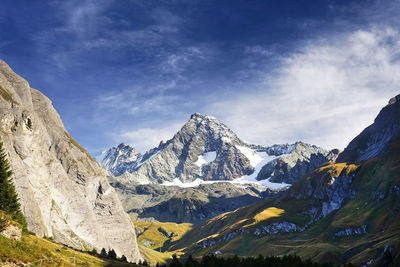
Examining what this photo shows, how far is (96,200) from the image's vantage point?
656ft

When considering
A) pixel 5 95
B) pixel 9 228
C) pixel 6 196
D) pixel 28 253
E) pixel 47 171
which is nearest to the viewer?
pixel 28 253

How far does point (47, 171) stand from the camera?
151875mm

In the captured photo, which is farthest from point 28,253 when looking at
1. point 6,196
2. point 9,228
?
point 6,196

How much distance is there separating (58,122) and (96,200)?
54.7 meters

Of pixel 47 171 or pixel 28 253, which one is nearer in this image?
pixel 28 253

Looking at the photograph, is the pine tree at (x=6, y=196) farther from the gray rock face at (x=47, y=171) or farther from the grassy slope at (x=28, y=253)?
the gray rock face at (x=47, y=171)


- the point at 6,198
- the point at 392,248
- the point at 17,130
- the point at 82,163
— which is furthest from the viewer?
the point at 82,163

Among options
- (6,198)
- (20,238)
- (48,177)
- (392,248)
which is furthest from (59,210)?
(392,248)

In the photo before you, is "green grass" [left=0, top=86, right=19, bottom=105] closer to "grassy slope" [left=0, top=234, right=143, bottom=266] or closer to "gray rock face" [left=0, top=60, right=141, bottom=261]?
"gray rock face" [left=0, top=60, right=141, bottom=261]

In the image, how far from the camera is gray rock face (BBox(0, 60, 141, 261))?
4709 inches

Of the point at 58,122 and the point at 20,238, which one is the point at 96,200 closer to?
the point at 58,122

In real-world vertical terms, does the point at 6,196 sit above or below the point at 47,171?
below

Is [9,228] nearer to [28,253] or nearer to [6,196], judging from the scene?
[28,253]

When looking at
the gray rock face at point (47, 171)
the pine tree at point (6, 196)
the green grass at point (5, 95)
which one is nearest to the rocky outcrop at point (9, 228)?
the pine tree at point (6, 196)
